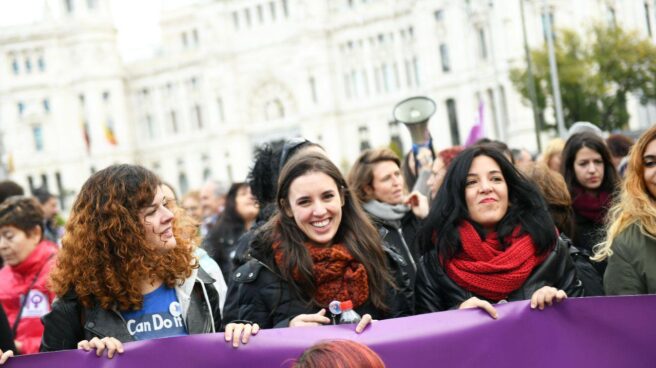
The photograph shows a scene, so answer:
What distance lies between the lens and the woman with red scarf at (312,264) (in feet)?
12.4

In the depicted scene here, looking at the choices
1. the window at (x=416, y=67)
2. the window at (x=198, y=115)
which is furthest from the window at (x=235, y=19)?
the window at (x=416, y=67)

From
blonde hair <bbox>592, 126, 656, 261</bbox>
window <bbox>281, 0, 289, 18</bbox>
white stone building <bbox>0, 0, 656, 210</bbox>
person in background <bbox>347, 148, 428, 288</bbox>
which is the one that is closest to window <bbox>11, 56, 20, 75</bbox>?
white stone building <bbox>0, 0, 656, 210</bbox>

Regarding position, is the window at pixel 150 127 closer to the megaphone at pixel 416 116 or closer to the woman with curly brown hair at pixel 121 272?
the megaphone at pixel 416 116

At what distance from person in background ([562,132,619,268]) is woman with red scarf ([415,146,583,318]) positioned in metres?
1.62

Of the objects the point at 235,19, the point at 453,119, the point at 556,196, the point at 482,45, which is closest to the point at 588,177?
the point at 556,196

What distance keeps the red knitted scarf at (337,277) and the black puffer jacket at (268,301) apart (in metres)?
0.07

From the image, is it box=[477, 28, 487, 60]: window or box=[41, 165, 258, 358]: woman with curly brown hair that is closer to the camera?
box=[41, 165, 258, 358]: woman with curly brown hair

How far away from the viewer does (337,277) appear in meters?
3.78

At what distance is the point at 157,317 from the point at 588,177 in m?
3.07

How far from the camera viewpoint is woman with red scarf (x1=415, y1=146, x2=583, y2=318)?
3773mm

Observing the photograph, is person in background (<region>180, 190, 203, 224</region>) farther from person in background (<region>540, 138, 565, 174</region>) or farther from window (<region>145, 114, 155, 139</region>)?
window (<region>145, 114, 155, 139</region>)

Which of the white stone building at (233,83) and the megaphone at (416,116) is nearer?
the megaphone at (416,116)

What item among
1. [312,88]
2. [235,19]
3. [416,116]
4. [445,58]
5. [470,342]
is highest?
[235,19]

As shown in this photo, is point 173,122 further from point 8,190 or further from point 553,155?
point 553,155
